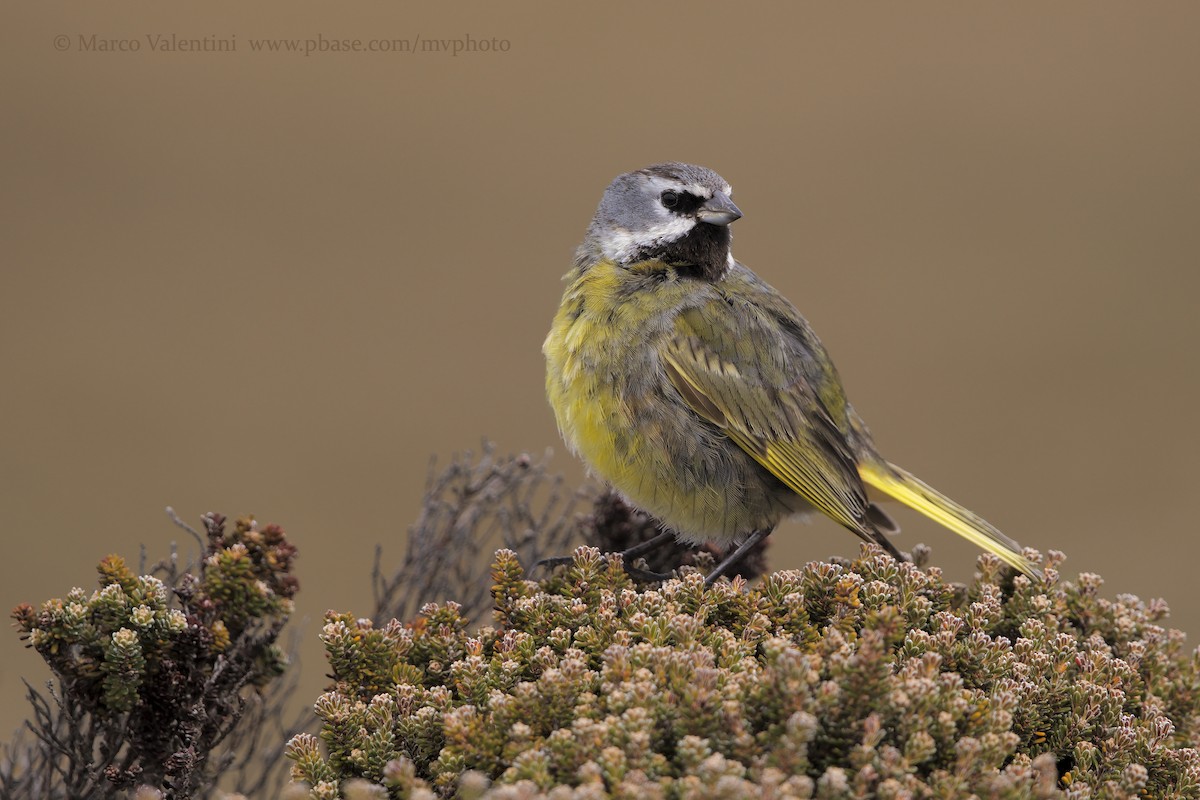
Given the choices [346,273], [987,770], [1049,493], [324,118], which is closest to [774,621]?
[987,770]

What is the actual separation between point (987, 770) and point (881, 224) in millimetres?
9534

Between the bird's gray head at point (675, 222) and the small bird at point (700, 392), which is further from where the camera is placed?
the bird's gray head at point (675, 222)

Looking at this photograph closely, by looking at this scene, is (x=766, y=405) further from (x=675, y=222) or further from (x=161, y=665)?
(x=161, y=665)

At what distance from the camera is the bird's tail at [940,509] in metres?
3.90

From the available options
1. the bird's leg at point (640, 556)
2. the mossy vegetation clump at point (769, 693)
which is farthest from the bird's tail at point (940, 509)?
the bird's leg at point (640, 556)

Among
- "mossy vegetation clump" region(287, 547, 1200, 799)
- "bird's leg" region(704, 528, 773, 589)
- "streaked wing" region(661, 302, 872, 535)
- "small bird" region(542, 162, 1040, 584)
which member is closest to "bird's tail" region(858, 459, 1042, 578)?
"small bird" region(542, 162, 1040, 584)

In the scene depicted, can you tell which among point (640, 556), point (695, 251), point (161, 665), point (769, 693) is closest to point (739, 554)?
point (640, 556)

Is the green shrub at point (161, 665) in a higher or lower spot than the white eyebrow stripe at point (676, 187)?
lower

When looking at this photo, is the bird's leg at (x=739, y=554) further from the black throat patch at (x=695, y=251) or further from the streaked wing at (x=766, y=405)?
the black throat patch at (x=695, y=251)

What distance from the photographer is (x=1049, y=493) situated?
9453mm

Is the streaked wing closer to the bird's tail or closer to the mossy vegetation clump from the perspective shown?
the bird's tail

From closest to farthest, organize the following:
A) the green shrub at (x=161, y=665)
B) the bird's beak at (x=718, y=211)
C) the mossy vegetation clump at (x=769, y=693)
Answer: the mossy vegetation clump at (x=769, y=693) < the green shrub at (x=161, y=665) < the bird's beak at (x=718, y=211)

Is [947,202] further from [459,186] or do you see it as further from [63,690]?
[63,690]

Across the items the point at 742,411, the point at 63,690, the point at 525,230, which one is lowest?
the point at 63,690
